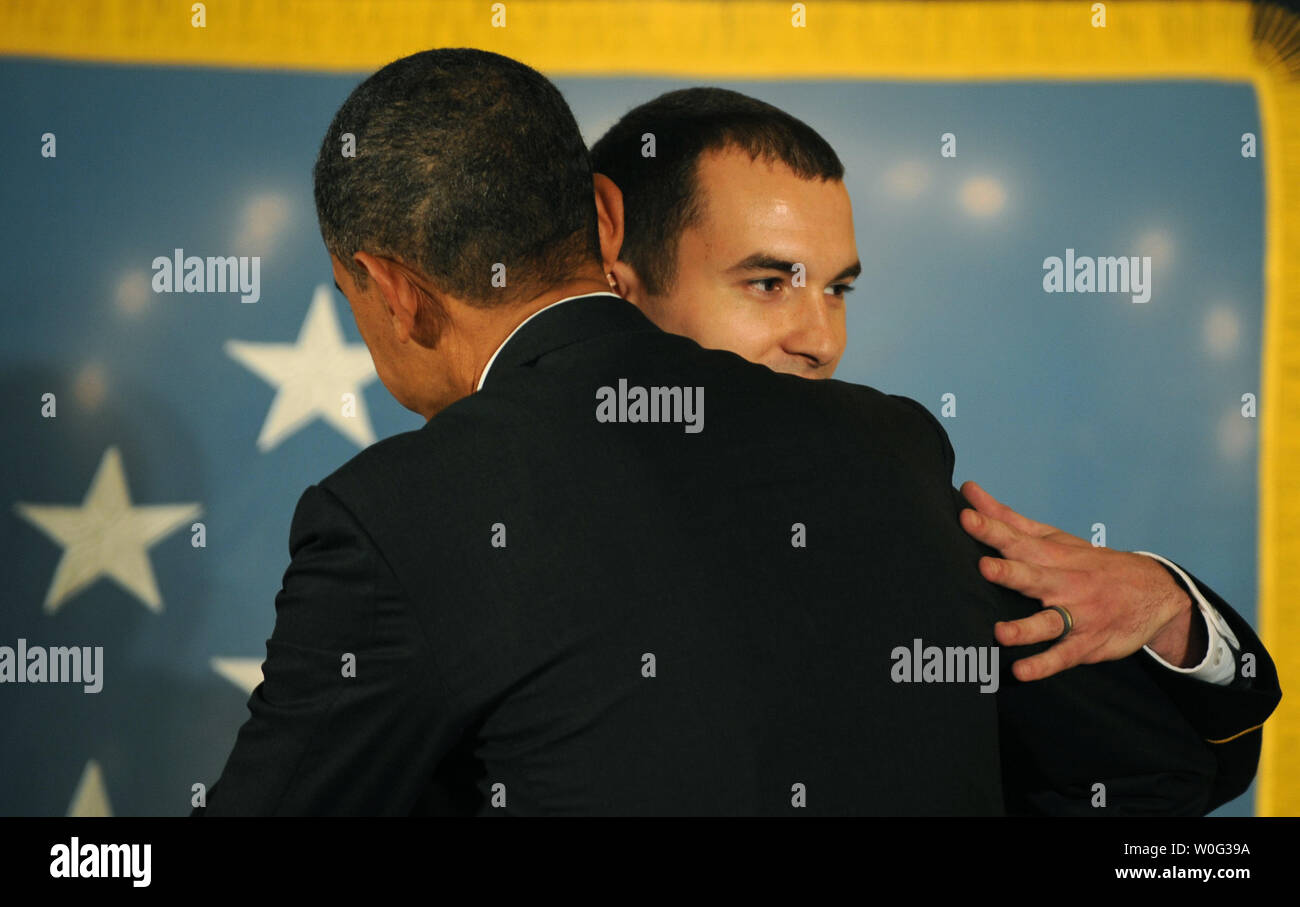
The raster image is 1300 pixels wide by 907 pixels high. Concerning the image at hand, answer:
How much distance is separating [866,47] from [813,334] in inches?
40.3

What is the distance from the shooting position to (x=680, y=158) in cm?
155

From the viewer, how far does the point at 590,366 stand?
2.50 ft

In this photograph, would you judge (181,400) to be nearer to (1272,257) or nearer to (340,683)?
(340,683)

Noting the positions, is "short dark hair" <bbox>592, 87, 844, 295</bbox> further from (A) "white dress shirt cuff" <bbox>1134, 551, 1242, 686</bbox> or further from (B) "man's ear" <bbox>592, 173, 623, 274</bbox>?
(A) "white dress shirt cuff" <bbox>1134, 551, 1242, 686</bbox>

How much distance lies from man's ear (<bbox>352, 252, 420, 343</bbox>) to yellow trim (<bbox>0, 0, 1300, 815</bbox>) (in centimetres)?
145

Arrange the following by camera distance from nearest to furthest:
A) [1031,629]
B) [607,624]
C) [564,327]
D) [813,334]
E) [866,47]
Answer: [607,624]
[564,327]
[1031,629]
[813,334]
[866,47]

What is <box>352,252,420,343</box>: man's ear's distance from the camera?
86cm

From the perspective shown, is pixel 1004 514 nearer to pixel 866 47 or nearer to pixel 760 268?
pixel 760 268

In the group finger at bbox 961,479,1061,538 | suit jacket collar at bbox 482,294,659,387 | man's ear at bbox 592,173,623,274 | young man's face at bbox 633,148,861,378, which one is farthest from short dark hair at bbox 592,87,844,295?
suit jacket collar at bbox 482,294,659,387

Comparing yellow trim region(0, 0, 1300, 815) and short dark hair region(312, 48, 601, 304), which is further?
yellow trim region(0, 0, 1300, 815)

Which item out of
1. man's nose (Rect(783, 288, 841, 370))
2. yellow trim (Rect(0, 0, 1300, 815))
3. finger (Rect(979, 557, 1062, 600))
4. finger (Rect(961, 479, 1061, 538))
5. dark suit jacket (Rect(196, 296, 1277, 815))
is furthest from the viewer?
yellow trim (Rect(0, 0, 1300, 815))

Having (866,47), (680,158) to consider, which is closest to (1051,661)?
(680,158)

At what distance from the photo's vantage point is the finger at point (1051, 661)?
0.94 metres

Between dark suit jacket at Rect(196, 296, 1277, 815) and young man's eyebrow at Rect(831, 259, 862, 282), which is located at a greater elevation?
young man's eyebrow at Rect(831, 259, 862, 282)
